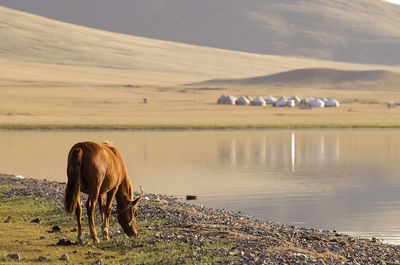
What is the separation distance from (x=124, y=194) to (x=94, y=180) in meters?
0.87

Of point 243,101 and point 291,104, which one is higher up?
point 243,101

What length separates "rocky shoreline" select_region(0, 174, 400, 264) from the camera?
10.6 meters

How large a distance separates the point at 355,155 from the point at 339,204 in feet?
57.7

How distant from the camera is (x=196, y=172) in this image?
29469 millimetres

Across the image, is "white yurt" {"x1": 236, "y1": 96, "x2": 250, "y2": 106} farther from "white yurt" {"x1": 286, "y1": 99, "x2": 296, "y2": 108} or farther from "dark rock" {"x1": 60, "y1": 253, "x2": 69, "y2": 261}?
"dark rock" {"x1": 60, "y1": 253, "x2": 69, "y2": 261}

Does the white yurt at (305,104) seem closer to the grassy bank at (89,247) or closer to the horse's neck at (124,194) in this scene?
the grassy bank at (89,247)

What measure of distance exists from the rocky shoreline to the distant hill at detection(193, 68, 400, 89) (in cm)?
13313

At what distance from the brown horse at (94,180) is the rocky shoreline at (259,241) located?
24.3 inches

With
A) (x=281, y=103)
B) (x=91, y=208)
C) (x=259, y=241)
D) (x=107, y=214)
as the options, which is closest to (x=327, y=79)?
(x=281, y=103)

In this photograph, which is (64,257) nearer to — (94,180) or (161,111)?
(94,180)

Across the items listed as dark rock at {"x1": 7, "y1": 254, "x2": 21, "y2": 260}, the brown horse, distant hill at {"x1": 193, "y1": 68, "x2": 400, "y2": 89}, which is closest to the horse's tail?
the brown horse

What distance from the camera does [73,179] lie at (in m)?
11.1

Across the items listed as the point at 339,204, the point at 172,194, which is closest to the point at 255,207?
the point at 339,204

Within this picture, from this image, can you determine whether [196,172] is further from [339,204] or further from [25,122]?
[25,122]
